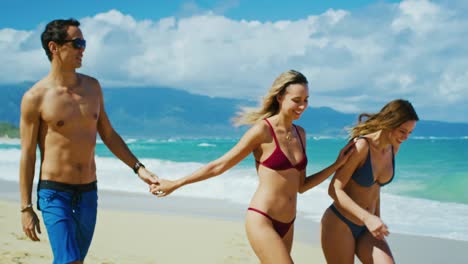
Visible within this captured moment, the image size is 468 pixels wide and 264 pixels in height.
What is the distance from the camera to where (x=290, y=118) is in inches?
179

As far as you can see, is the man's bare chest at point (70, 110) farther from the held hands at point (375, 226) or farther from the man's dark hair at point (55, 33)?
the held hands at point (375, 226)

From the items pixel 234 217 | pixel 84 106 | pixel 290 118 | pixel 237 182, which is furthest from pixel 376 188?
pixel 237 182

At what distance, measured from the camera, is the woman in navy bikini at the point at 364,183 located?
4.53 metres

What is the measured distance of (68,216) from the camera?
411 centimetres

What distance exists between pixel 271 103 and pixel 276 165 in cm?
53

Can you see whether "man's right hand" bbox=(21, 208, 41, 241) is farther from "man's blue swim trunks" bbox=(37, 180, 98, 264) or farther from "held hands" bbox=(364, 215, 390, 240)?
"held hands" bbox=(364, 215, 390, 240)

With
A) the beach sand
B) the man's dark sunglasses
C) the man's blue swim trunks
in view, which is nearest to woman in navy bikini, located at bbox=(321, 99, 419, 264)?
the man's blue swim trunks

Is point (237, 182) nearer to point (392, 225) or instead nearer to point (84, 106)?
point (392, 225)

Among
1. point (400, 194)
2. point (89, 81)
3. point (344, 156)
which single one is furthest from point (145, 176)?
point (400, 194)

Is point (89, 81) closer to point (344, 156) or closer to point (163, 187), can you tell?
point (163, 187)

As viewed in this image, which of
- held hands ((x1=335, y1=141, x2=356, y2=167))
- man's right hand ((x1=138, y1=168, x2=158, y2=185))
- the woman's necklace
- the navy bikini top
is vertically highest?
the woman's necklace

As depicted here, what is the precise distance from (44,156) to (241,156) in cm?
140

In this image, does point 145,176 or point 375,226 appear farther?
point 145,176

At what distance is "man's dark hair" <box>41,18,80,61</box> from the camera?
168 inches
